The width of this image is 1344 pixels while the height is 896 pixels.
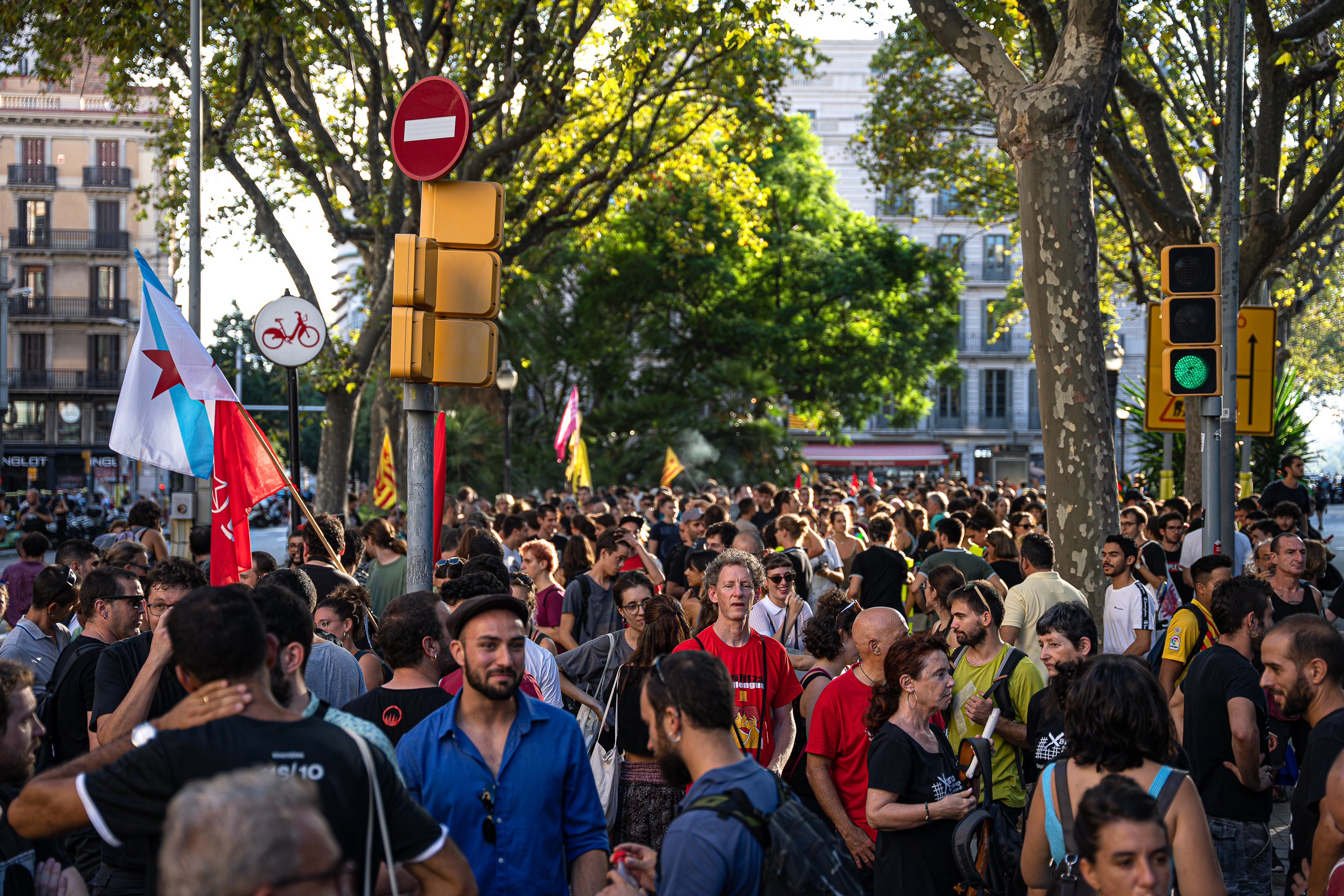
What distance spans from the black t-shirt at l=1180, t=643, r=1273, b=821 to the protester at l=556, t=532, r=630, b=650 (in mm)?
3800

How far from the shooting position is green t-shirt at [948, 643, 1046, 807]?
534 centimetres

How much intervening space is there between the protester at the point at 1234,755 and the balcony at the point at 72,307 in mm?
65284

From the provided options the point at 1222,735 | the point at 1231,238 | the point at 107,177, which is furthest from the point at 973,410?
the point at 1222,735

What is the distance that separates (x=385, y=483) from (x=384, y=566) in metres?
7.60

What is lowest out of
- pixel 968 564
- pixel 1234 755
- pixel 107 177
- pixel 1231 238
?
pixel 1234 755

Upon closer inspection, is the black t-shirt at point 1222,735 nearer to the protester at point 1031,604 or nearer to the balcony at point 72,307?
the protester at point 1031,604

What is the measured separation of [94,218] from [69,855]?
65403 mm

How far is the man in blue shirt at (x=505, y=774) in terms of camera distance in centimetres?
358

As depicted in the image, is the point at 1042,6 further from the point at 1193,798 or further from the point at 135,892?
the point at 135,892

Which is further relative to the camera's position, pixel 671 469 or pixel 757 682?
pixel 671 469

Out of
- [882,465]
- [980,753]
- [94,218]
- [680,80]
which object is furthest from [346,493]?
[94,218]

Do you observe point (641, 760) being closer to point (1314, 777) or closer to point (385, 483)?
point (1314, 777)

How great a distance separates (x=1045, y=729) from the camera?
5.06 m

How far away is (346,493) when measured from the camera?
1859 centimetres
